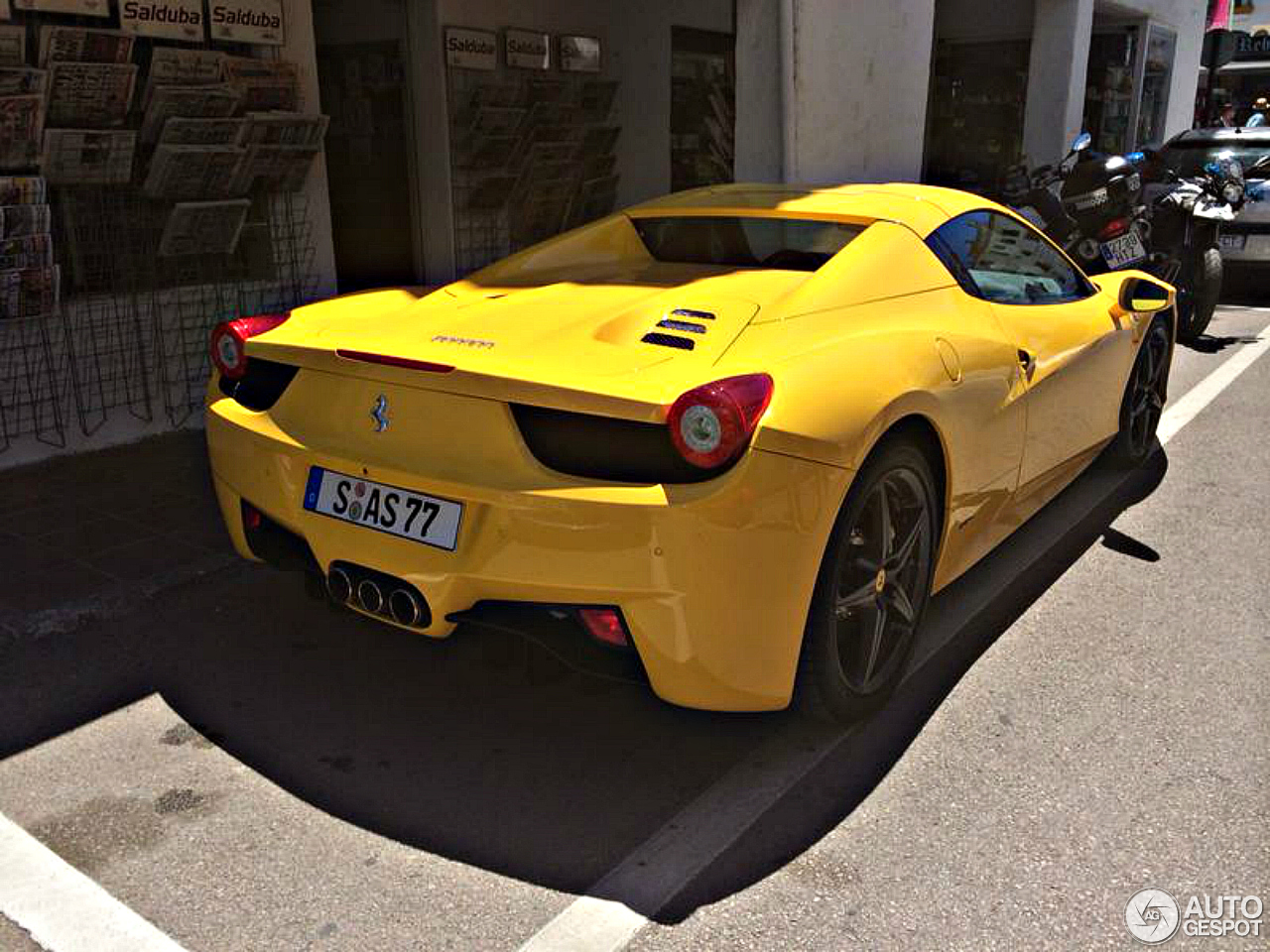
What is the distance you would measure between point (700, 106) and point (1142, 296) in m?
7.79

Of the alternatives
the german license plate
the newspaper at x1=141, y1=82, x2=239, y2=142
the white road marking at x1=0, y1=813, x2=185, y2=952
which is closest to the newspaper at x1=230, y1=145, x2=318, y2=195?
the newspaper at x1=141, y1=82, x2=239, y2=142

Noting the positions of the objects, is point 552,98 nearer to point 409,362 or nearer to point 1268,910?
point 409,362

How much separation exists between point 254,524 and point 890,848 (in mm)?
1878

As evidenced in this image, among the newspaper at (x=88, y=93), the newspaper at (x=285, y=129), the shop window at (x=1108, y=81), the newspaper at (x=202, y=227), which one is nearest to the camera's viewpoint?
the newspaper at (x=88, y=93)

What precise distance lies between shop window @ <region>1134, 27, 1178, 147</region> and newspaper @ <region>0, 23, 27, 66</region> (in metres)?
16.1

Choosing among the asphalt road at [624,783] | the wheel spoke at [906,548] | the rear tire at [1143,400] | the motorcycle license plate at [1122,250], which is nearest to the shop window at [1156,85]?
the motorcycle license plate at [1122,250]

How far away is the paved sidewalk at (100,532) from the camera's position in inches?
154

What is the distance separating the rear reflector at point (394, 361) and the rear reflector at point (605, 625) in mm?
684

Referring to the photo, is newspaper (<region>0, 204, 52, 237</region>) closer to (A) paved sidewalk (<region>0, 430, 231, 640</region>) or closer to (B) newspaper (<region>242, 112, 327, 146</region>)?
(A) paved sidewalk (<region>0, 430, 231, 640</region>)

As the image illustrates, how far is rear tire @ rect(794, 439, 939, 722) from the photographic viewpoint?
2770 mm

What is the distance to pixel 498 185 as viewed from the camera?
29.5ft

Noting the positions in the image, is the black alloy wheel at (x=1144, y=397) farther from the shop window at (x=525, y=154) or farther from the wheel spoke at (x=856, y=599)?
the shop window at (x=525, y=154)

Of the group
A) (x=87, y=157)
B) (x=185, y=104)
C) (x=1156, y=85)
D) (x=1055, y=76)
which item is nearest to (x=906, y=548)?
(x=87, y=157)

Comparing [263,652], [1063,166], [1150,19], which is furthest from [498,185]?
[1150,19]
